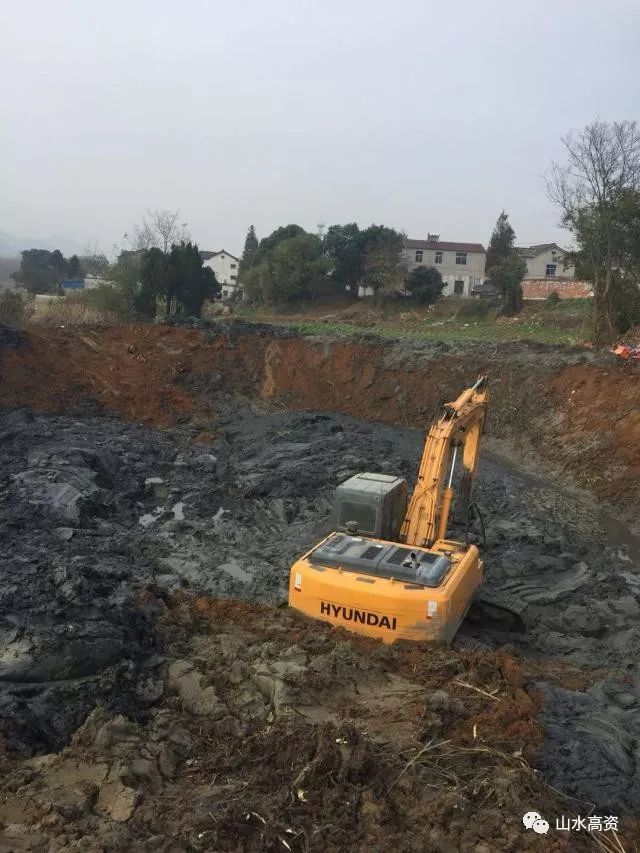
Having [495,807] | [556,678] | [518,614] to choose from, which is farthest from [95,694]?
[518,614]

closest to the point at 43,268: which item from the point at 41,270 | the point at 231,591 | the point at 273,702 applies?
the point at 41,270

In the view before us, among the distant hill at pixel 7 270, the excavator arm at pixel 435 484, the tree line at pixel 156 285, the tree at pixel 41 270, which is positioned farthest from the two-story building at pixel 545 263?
the distant hill at pixel 7 270

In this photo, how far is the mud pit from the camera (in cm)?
444

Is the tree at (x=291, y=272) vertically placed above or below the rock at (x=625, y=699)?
above

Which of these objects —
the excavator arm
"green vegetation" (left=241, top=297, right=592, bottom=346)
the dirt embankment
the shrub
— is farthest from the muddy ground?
"green vegetation" (left=241, top=297, right=592, bottom=346)

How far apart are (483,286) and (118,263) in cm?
2726

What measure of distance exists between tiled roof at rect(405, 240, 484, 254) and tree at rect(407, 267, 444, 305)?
7.84 metres

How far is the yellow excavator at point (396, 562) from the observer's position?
6.90 m

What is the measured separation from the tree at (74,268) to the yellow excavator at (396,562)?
6582 centimetres

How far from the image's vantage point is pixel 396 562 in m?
7.29

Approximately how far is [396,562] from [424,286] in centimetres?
3938

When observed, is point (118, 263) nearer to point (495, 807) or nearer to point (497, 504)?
point (497, 504)

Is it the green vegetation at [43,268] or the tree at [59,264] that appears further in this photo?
the tree at [59,264]

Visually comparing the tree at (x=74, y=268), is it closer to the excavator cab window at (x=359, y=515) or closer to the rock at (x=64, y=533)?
the rock at (x=64, y=533)
